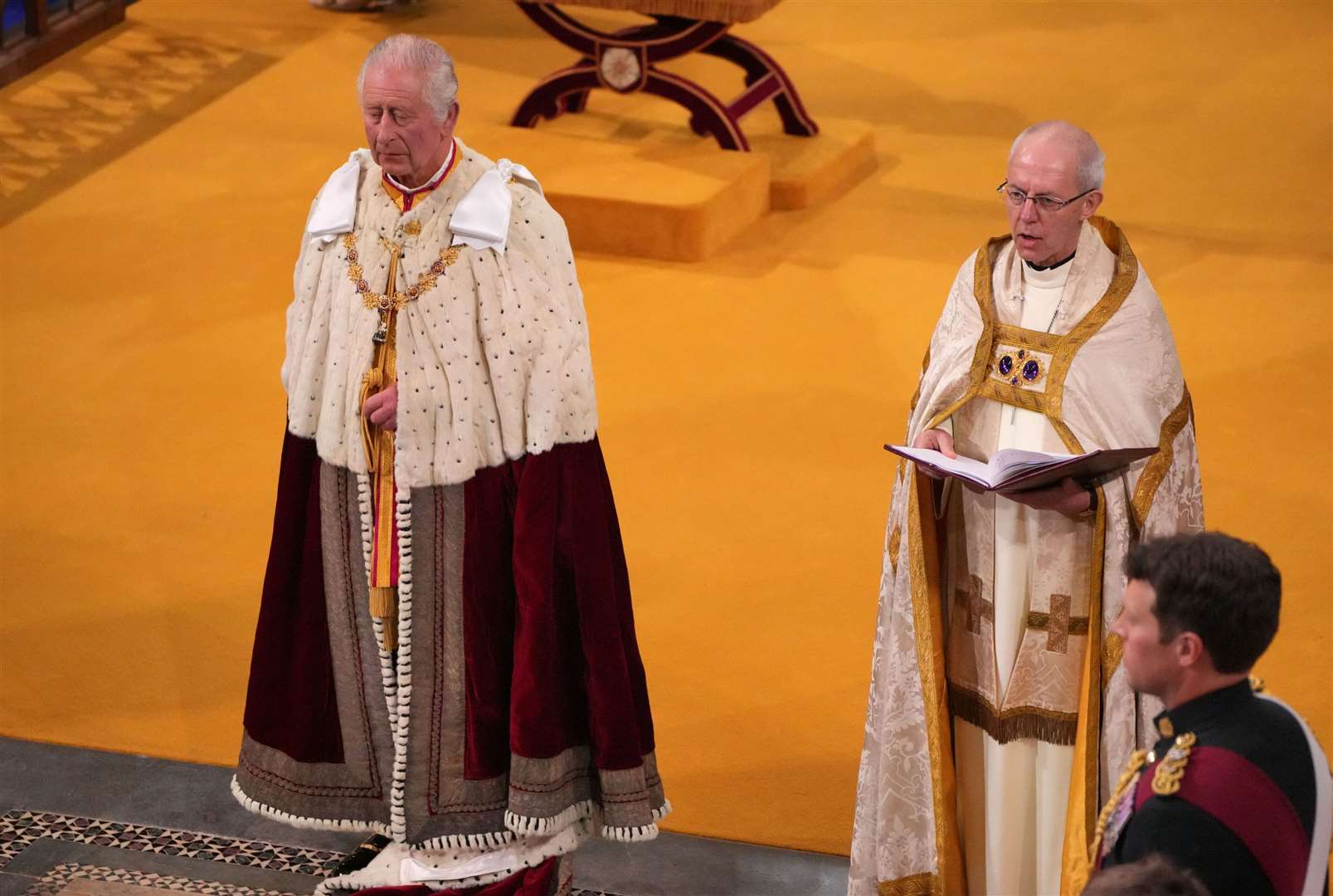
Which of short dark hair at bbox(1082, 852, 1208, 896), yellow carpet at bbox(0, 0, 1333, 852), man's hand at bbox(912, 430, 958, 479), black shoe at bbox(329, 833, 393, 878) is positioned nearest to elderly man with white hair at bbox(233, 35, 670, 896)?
black shoe at bbox(329, 833, 393, 878)

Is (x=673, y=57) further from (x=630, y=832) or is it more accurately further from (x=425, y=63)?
(x=630, y=832)

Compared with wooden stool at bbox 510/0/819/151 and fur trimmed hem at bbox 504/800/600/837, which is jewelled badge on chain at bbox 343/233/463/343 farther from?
wooden stool at bbox 510/0/819/151

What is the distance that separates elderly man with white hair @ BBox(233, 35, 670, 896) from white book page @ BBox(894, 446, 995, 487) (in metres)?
0.69

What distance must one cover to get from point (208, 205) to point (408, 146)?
552 centimetres

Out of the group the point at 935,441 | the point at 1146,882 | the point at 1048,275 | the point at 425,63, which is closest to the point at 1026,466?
the point at 935,441

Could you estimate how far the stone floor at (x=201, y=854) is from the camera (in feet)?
14.6

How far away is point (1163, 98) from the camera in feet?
34.7

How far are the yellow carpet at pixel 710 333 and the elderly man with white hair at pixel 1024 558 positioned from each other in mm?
692

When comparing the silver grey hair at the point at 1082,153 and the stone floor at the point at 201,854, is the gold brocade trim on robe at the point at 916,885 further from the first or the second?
the silver grey hair at the point at 1082,153

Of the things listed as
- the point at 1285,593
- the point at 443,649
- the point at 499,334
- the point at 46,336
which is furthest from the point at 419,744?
the point at 46,336

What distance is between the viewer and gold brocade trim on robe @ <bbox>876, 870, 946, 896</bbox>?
13.5 ft

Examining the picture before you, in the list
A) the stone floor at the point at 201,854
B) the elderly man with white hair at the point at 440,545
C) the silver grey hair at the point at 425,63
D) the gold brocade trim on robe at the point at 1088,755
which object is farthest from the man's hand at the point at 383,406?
the gold brocade trim on robe at the point at 1088,755

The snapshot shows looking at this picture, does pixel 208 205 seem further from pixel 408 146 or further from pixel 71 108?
pixel 408 146

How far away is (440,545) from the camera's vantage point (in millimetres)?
4035
